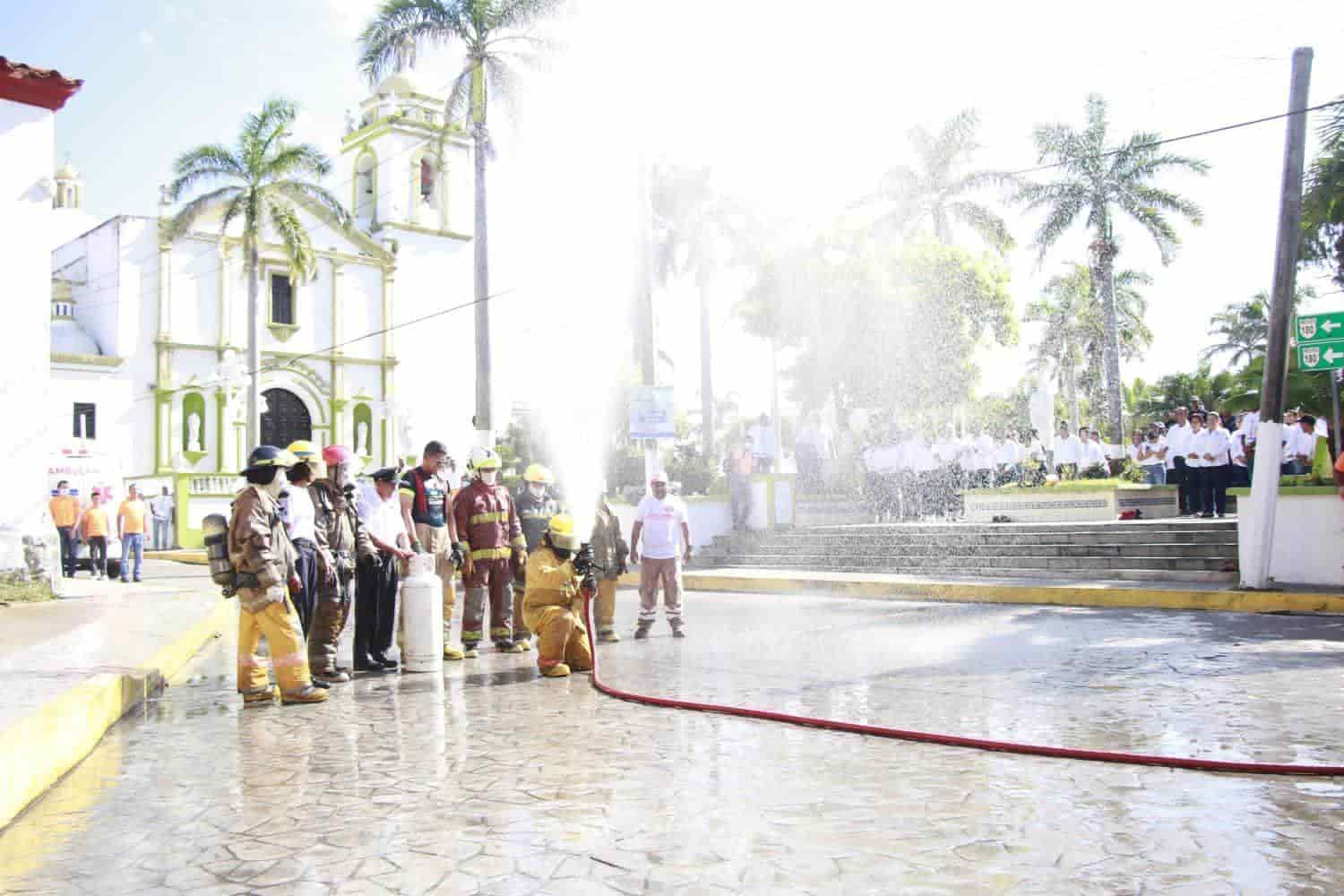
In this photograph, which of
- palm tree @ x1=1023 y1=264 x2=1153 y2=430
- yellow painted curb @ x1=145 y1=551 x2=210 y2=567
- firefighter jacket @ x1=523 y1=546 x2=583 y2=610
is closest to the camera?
firefighter jacket @ x1=523 y1=546 x2=583 y2=610

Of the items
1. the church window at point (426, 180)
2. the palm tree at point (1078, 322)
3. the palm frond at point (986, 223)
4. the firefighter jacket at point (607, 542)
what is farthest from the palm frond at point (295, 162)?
the palm tree at point (1078, 322)

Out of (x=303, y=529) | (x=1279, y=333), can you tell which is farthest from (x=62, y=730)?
(x=1279, y=333)

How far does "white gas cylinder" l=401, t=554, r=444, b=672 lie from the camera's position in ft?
29.2

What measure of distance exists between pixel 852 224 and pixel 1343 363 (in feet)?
72.4

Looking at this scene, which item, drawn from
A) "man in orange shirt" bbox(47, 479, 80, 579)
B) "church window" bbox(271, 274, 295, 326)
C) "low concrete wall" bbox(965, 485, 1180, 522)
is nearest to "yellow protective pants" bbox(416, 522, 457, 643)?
"man in orange shirt" bbox(47, 479, 80, 579)

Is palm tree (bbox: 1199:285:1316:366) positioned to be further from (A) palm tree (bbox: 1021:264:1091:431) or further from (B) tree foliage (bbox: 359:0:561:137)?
(B) tree foliage (bbox: 359:0:561:137)

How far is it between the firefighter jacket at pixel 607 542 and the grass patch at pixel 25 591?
7548 millimetres

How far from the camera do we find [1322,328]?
12.0 metres

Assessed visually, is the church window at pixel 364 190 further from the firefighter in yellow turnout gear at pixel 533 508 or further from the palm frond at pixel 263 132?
the firefighter in yellow turnout gear at pixel 533 508

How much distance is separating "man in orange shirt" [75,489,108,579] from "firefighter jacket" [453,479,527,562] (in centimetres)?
1241

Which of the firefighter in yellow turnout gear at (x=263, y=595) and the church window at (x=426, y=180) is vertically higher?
the church window at (x=426, y=180)

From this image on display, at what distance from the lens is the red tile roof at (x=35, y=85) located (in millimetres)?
14016

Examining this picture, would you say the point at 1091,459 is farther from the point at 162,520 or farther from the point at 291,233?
the point at 162,520

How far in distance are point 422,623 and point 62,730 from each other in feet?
10.9
